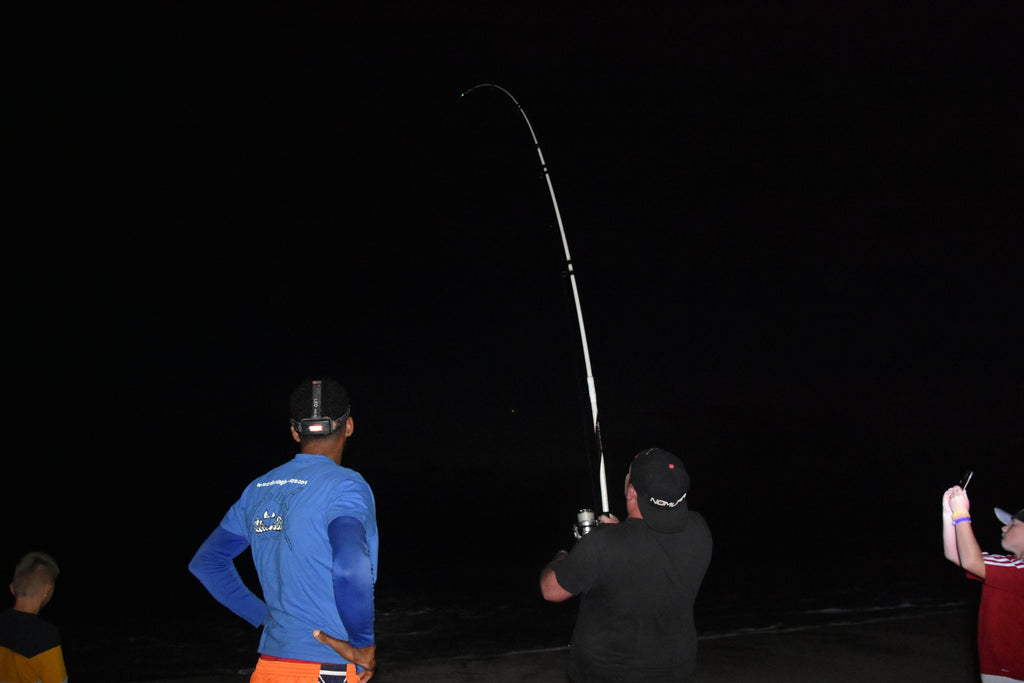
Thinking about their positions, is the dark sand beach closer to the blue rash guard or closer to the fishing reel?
the fishing reel

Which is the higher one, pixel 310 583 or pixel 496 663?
pixel 310 583

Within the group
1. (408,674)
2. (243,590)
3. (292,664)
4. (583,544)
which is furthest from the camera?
(408,674)

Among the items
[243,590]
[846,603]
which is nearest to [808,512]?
[846,603]

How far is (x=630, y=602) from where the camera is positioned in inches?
107

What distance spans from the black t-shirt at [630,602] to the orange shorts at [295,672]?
87 centimetres

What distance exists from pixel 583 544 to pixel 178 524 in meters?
38.9

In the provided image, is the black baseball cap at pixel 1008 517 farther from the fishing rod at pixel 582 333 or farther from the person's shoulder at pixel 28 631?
the person's shoulder at pixel 28 631

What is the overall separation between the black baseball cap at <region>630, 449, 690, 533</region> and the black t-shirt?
0.05 metres

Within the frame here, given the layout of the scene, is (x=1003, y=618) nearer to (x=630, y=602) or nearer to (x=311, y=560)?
(x=630, y=602)

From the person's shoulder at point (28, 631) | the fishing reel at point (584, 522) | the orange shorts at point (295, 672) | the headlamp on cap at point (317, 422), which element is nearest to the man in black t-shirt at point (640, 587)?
the fishing reel at point (584, 522)

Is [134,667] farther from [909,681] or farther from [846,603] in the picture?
[846,603]

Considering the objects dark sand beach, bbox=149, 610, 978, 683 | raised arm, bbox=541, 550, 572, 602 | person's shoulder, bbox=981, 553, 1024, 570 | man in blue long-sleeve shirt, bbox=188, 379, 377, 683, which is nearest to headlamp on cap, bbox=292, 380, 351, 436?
man in blue long-sleeve shirt, bbox=188, 379, 377, 683

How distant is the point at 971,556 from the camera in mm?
3361

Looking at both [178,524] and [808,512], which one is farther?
[178,524]
